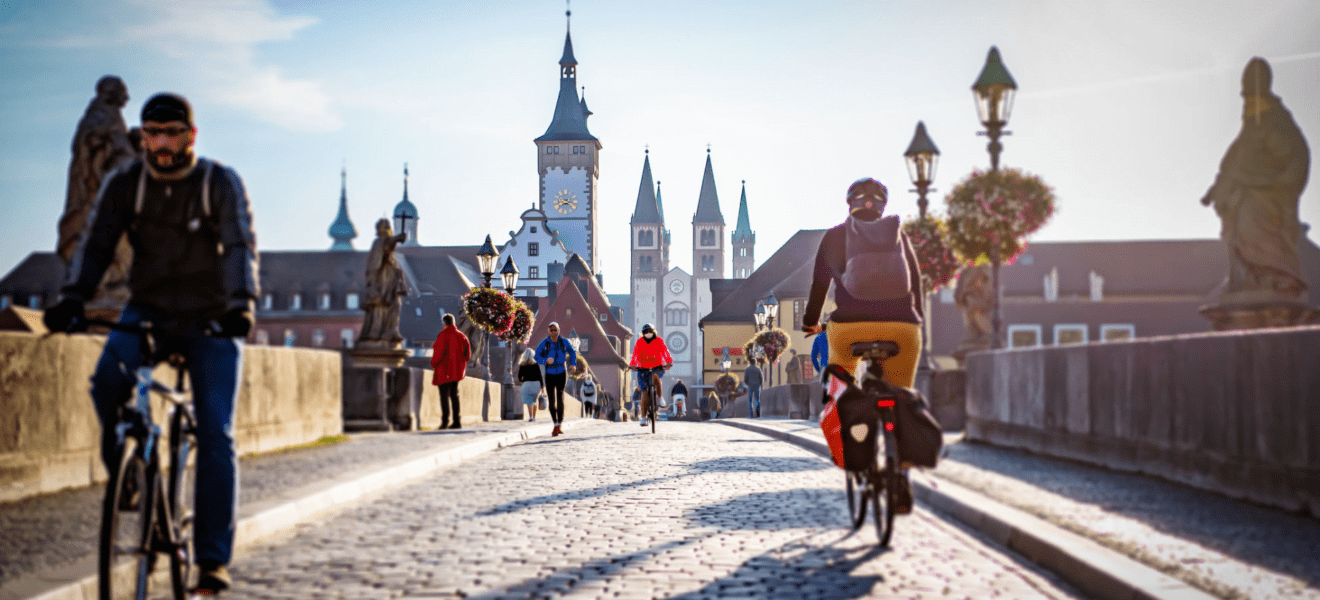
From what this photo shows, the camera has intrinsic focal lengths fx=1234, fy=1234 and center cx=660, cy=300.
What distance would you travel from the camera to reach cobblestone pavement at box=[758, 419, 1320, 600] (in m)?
4.89

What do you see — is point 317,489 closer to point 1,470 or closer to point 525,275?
point 1,470

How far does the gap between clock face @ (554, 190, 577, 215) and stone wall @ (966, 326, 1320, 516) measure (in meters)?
113

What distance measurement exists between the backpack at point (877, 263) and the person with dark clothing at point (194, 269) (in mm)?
3190

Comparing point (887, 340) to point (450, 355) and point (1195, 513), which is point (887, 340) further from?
point (450, 355)

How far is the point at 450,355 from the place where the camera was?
61.9 feet

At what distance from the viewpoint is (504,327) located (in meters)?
28.3

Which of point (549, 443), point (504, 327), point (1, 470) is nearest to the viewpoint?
point (1, 470)

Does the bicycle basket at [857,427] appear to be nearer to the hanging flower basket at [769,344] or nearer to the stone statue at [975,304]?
the stone statue at [975,304]

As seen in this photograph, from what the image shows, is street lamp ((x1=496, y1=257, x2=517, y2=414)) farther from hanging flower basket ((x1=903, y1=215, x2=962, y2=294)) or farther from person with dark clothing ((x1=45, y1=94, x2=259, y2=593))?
person with dark clothing ((x1=45, y1=94, x2=259, y2=593))

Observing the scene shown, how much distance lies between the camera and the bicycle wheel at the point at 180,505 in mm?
4328

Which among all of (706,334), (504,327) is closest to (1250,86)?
(504,327)

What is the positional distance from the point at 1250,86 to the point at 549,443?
32.5ft

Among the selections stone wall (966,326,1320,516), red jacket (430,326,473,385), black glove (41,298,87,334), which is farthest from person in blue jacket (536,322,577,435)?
black glove (41,298,87,334)

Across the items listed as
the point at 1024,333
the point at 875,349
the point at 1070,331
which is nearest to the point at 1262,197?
the point at 875,349
